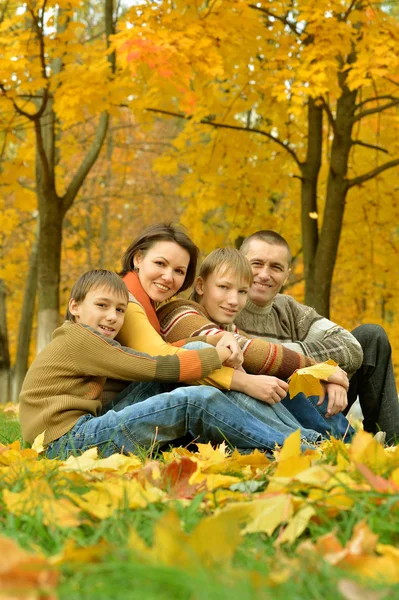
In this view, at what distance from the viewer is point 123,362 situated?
2.93m

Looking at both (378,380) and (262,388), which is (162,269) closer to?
(262,388)

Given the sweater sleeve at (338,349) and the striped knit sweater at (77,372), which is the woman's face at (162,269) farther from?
the sweater sleeve at (338,349)

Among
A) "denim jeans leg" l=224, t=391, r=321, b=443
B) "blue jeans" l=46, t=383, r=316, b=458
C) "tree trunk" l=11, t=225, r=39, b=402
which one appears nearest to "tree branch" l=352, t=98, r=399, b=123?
"denim jeans leg" l=224, t=391, r=321, b=443

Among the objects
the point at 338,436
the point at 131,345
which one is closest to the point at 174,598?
the point at 131,345

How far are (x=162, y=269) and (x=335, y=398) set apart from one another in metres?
1.07

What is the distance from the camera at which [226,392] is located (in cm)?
315

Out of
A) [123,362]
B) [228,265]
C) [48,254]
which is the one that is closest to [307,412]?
[228,265]

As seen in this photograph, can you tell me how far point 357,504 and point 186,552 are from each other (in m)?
0.55

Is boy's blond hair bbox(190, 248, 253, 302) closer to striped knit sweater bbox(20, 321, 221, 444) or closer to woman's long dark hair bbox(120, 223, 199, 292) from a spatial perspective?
woman's long dark hair bbox(120, 223, 199, 292)

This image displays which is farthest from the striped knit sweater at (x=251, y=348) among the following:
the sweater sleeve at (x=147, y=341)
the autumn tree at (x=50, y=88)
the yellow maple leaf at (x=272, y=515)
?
the autumn tree at (x=50, y=88)

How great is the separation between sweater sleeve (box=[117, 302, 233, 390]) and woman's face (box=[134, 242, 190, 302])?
0.23 m

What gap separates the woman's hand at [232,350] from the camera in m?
3.17

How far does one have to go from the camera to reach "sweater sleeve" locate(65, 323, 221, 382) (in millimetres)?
2930

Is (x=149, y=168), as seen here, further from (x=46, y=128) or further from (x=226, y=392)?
(x=226, y=392)
